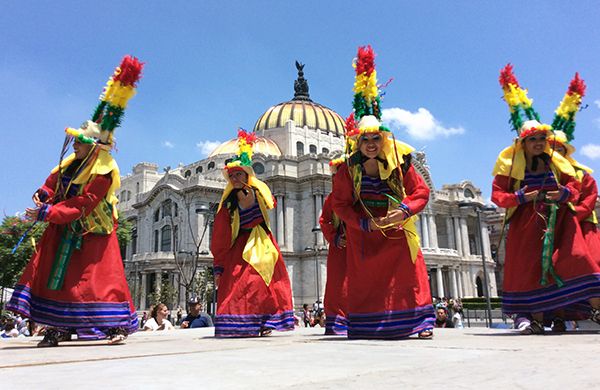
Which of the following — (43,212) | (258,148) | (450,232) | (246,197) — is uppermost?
(258,148)

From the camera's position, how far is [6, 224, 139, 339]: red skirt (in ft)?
17.7

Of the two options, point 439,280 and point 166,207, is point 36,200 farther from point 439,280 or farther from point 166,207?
point 439,280

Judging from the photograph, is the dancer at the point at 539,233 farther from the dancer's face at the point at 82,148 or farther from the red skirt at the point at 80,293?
the dancer's face at the point at 82,148

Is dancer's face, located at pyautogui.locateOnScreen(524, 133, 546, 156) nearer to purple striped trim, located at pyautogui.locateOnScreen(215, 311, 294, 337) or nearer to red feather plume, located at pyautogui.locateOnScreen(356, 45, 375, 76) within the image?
red feather plume, located at pyautogui.locateOnScreen(356, 45, 375, 76)

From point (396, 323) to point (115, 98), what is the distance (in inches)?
157

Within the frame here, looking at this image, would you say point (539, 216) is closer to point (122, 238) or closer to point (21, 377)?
point (21, 377)

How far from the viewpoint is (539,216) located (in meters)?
6.04

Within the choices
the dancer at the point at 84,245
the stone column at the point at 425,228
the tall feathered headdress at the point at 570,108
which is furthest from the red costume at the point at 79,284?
the stone column at the point at 425,228

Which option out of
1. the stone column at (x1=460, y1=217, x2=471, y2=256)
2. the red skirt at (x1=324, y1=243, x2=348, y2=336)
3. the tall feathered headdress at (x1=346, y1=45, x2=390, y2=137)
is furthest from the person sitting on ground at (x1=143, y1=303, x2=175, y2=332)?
the stone column at (x1=460, y1=217, x2=471, y2=256)

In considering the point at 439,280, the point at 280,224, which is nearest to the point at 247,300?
the point at 280,224

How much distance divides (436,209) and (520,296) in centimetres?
4650

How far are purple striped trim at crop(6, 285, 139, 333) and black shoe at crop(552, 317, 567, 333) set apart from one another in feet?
15.4

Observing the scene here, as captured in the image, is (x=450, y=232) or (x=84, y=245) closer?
(x=84, y=245)

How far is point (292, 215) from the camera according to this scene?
1706 inches
